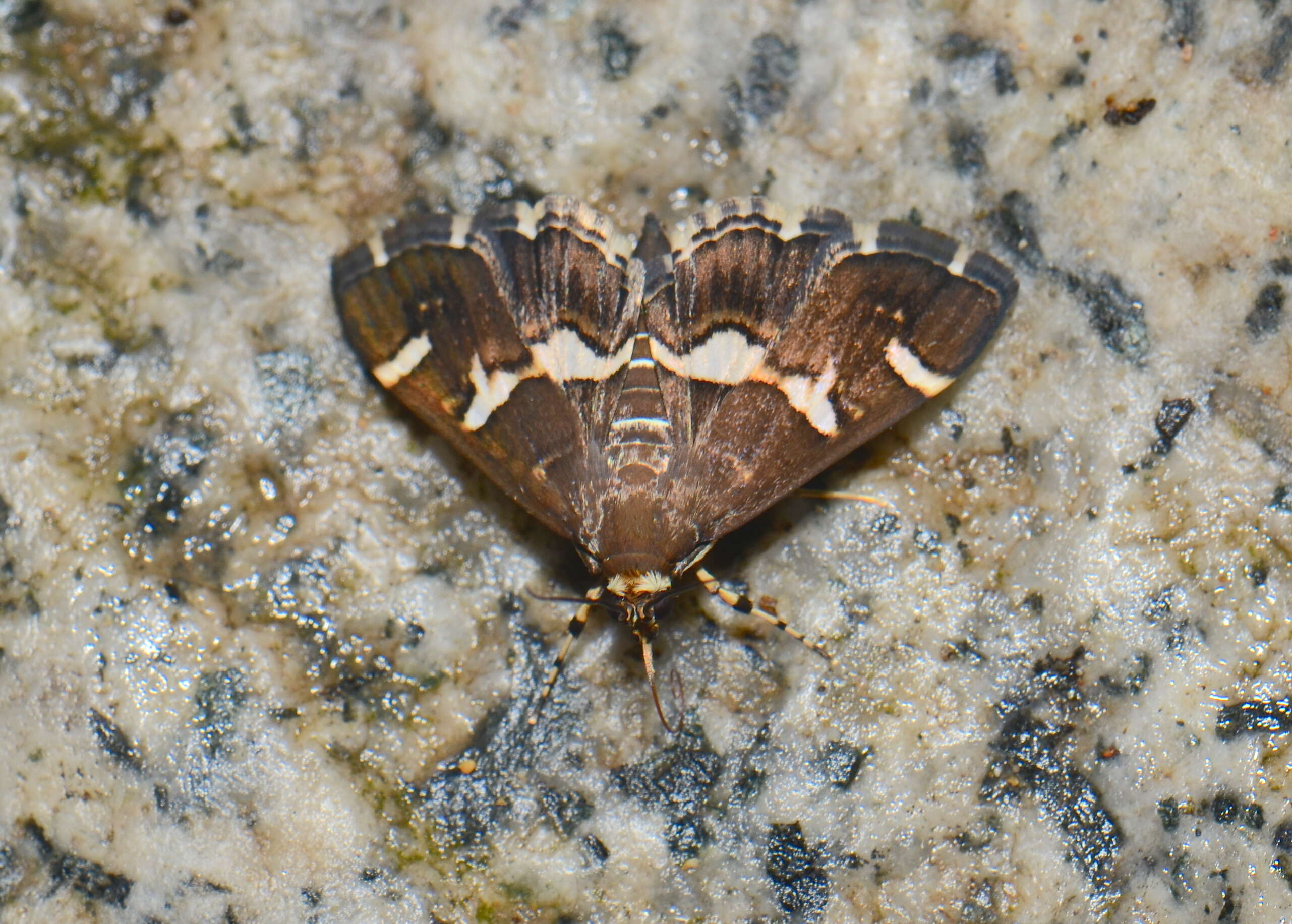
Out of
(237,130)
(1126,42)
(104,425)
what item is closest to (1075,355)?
(1126,42)

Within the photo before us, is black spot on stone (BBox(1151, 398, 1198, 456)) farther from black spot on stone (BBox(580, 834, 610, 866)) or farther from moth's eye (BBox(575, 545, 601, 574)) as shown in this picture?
black spot on stone (BBox(580, 834, 610, 866))

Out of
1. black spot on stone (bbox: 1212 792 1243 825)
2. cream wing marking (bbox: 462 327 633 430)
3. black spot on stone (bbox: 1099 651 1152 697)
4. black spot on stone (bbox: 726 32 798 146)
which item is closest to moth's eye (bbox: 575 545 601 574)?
cream wing marking (bbox: 462 327 633 430)

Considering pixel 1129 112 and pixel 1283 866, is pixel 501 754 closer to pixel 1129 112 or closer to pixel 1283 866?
pixel 1283 866

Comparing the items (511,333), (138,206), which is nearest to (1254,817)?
(511,333)

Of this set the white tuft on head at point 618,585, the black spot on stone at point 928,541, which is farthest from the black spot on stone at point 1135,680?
the white tuft on head at point 618,585

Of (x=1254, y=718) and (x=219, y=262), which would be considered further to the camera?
(x=219, y=262)

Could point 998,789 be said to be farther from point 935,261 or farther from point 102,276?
point 102,276
